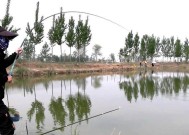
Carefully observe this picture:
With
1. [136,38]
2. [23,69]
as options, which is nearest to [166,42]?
[136,38]

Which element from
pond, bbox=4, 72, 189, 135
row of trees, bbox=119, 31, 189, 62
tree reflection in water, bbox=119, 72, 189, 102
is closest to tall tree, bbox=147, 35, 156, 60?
row of trees, bbox=119, 31, 189, 62

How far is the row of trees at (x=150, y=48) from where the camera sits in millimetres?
61188

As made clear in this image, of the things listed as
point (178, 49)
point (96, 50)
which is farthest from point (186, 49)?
point (96, 50)

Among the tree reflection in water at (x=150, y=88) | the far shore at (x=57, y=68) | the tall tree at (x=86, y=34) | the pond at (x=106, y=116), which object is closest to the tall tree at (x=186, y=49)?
the far shore at (x=57, y=68)

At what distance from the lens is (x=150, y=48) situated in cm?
6269

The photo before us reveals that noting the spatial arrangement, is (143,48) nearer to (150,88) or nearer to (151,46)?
(151,46)

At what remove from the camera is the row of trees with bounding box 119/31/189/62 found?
61.2 m

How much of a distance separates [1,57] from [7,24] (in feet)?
83.0

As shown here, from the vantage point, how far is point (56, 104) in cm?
1372

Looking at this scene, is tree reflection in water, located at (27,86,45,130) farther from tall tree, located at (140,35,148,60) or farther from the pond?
tall tree, located at (140,35,148,60)

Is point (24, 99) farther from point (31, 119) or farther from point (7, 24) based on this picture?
point (7, 24)

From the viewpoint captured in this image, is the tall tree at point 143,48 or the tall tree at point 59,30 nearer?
the tall tree at point 59,30

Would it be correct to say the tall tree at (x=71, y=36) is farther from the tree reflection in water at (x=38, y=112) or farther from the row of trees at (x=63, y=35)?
the tree reflection in water at (x=38, y=112)

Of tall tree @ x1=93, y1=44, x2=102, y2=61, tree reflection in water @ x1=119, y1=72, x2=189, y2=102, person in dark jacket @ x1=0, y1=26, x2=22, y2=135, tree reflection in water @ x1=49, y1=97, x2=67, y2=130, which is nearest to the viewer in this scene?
person in dark jacket @ x1=0, y1=26, x2=22, y2=135
